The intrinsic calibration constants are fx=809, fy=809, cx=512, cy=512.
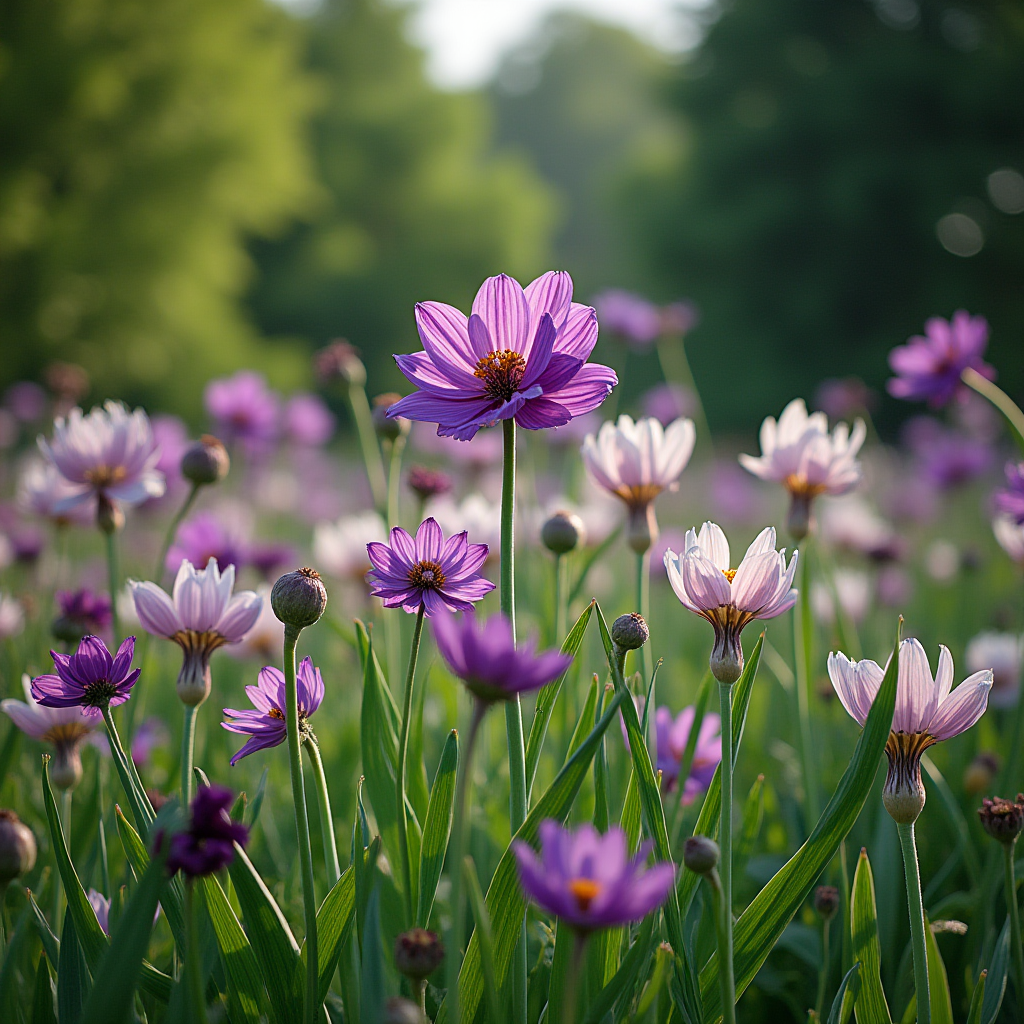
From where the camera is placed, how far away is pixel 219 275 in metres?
11.1

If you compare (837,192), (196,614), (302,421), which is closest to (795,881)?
(196,614)

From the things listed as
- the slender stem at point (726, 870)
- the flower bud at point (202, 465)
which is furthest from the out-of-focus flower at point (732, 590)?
the flower bud at point (202, 465)

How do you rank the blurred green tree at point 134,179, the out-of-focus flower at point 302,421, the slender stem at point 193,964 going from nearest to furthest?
the slender stem at point 193,964, the out-of-focus flower at point 302,421, the blurred green tree at point 134,179

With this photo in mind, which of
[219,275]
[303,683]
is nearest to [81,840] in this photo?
[303,683]

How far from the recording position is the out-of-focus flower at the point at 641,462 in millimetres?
1289

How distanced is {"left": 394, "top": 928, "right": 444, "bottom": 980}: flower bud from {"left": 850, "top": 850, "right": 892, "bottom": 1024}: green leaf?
0.49m

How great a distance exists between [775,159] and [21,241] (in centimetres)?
1030

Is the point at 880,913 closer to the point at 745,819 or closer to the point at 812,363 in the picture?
the point at 745,819

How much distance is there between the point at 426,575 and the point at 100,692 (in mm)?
379

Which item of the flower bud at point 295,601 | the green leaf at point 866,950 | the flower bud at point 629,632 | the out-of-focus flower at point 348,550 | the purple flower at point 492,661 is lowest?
the out-of-focus flower at point 348,550

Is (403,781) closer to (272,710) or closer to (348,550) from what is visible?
(272,710)

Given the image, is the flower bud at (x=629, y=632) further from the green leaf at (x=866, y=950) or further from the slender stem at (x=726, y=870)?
the green leaf at (x=866, y=950)

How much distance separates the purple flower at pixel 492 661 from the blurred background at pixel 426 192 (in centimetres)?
922

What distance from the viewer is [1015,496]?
4.38 ft
